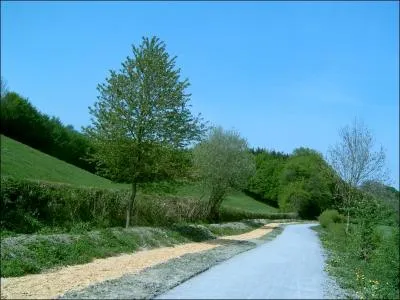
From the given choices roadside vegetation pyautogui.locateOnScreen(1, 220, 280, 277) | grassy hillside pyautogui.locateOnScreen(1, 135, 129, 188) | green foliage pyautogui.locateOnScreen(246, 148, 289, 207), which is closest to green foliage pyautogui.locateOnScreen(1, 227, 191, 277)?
roadside vegetation pyautogui.locateOnScreen(1, 220, 280, 277)

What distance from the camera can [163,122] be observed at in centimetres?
2712

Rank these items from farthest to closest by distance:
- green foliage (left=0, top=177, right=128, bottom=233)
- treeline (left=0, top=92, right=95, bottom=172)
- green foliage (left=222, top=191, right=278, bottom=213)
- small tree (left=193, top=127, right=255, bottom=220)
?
green foliage (left=222, top=191, right=278, bottom=213)
treeline (left=0, top=92, right=95, bottom=172)
small tree (left=193, top=127, right=255, bottom=220)
green foliage (left=0, top=177, right=128, bottom=233)

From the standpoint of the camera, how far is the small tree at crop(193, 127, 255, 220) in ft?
156

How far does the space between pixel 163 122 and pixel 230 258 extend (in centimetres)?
997

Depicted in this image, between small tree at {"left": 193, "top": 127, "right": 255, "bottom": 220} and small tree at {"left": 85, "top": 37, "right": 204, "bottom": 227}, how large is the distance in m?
18.8

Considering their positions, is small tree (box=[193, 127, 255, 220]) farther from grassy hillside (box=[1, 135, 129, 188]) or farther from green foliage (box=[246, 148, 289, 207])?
green foliage (box=[246, 148, 289, 207])

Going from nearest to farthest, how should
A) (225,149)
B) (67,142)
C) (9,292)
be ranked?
(9,292) → (225,149) → (67,142)

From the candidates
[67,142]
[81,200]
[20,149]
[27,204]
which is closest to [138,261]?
[27,204]

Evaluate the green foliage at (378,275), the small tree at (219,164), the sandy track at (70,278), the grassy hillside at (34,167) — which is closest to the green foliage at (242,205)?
the small tree at (219,164)

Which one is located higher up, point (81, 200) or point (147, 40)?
point (147, 40)

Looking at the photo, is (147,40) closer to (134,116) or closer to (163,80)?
(163,80)

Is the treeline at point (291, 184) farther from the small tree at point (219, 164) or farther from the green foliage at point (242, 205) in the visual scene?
the small tree at point (219, 164)

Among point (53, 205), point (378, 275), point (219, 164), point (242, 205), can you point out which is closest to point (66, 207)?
point (53, 205)

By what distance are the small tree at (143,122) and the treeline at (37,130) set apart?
925 inches
